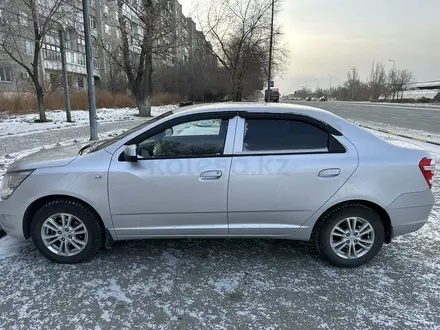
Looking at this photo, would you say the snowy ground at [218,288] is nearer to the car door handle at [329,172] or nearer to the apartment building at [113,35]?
the car door handle at [329,172]

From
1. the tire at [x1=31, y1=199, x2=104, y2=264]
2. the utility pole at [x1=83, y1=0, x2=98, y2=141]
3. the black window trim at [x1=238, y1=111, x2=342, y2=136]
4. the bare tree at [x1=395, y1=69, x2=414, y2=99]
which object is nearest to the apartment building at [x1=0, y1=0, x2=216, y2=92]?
the utility pole at [x1=83, y1=0, x2=98, y2=141]

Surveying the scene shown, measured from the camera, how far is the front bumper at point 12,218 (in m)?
3.24

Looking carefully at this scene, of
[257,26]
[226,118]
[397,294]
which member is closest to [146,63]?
[257,26]

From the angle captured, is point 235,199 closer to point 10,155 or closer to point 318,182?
point 318,182

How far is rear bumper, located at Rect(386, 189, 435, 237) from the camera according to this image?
3.15 meters

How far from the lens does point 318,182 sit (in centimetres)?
308

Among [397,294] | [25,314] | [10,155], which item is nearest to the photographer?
[25,314]

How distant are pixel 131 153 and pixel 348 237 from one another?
228cm

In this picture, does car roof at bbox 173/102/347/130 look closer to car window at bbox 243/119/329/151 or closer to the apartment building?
car window at bbox 243/119/329/151

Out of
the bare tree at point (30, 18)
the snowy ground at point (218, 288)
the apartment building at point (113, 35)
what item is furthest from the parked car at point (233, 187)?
the bare tree at point (30, 18)

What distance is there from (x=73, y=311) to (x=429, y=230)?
419 centimetres

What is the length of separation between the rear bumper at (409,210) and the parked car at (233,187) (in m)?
0.01

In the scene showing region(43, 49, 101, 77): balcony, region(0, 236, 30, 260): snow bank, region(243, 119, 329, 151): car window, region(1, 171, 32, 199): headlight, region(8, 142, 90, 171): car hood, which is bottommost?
region(0, 236, 30, 260): snow bank

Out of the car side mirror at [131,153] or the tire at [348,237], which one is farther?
the tire at [348,237]
